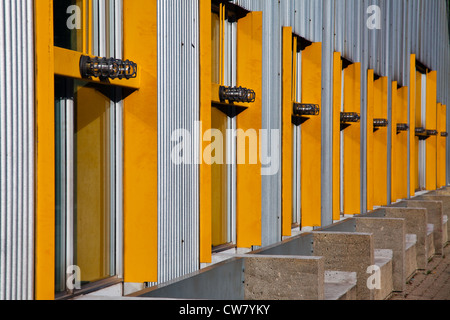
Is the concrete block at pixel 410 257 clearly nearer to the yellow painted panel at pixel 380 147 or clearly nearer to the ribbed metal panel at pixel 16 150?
the yellow painted panel at pixel 380 147

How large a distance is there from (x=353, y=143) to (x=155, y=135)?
8.76 meters

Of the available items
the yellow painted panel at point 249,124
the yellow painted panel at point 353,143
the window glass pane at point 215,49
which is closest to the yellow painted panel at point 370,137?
the yellow painted panel at point 353,143

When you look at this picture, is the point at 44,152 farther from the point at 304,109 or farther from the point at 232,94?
the point at 304,109

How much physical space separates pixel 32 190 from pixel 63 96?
101 cm

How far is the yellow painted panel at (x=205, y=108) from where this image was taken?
299 inches

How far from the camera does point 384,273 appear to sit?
1130cm

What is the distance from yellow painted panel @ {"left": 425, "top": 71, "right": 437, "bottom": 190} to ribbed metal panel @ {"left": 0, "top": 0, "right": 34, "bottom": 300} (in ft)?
66.0

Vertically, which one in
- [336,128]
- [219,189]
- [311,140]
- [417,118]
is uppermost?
[417,118]

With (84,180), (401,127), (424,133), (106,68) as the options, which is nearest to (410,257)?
(401,127)

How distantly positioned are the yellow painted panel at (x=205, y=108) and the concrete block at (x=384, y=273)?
3.85 metres

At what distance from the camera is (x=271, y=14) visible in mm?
9734

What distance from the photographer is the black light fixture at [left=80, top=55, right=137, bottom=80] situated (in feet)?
18.7

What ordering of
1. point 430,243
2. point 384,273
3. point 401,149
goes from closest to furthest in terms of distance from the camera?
1. point 384,273
2. point 430,243
3. point 401,149

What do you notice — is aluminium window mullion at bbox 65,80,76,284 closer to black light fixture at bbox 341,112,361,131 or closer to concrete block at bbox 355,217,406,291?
concrete block at bbox 355,217,406,291
